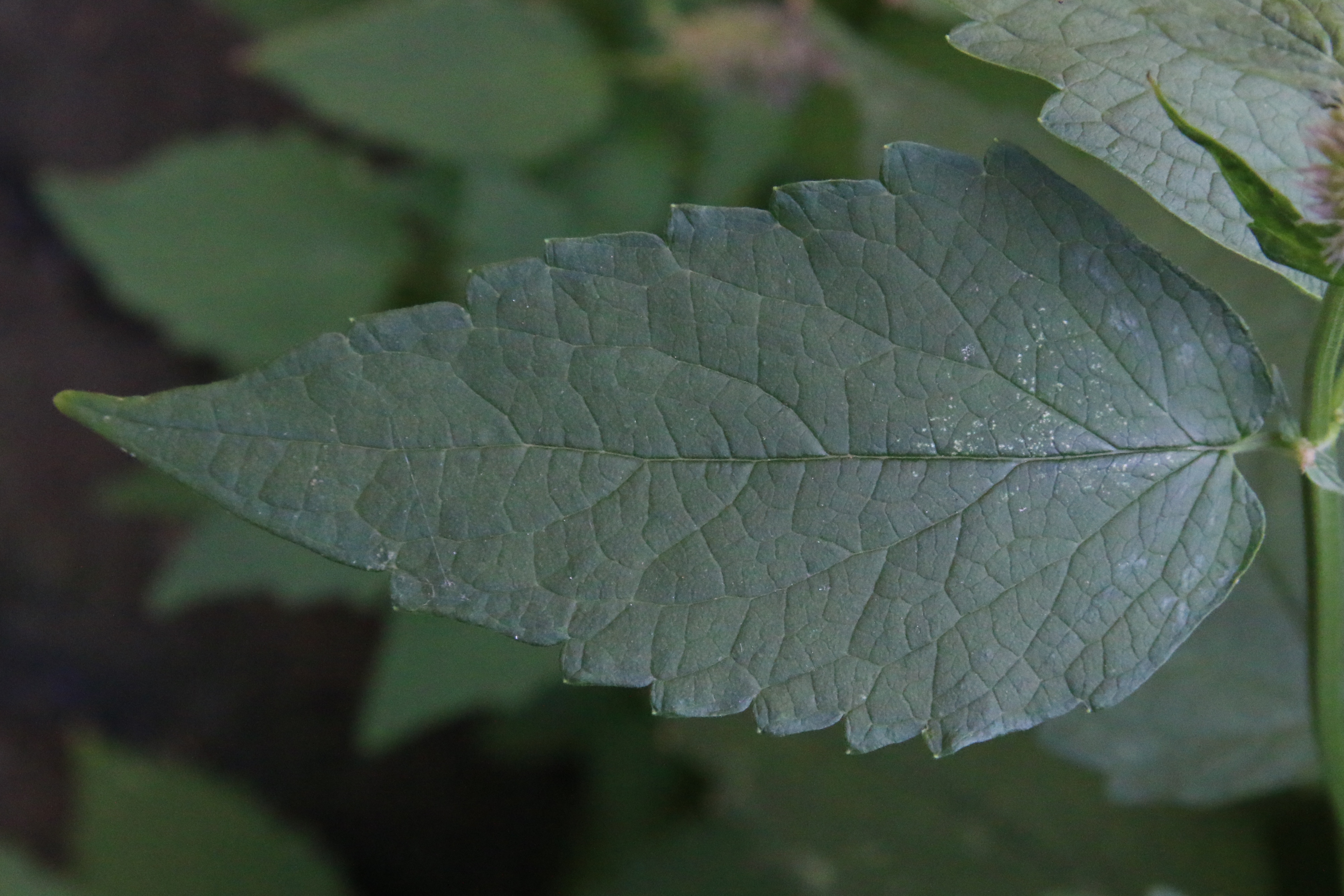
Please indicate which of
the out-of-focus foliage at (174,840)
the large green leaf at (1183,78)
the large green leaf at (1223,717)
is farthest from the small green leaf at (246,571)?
the large green leaf at (1183,78)

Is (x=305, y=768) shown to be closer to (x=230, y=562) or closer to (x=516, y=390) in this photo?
(x=230, y=562)

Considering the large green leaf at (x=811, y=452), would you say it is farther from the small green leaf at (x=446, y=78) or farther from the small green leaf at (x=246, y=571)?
the small green leaf at (x=446, y=78)

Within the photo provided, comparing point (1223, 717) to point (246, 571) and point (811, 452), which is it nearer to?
point (811, 452)

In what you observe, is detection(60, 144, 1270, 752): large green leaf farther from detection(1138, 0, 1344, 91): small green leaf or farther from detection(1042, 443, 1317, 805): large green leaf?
detection(1042, 443, 1317, 805): large green leaf

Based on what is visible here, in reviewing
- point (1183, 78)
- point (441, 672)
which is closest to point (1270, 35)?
point (1183, 78)

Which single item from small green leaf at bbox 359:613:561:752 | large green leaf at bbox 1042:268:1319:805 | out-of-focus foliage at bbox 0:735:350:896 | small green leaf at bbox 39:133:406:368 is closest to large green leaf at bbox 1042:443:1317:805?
large green leaf at bbox 1042:268:1319:805

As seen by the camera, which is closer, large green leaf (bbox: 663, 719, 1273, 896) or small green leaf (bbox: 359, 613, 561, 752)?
large green leaf (bbox: 663, 719, 1273, 896)
